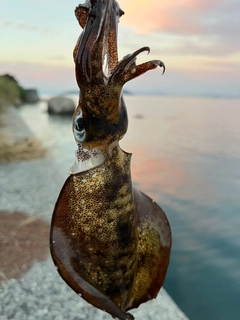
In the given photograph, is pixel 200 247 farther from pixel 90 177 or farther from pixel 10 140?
pixel 10 140

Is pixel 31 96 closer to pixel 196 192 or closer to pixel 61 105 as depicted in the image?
pixel 61 105

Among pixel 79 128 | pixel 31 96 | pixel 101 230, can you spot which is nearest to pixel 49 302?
pixel 101 230

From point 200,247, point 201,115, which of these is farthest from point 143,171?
point 201,115

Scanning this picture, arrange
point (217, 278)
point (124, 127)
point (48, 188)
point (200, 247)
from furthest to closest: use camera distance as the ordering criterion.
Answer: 1. point (48, 188)
2. point (200, 247)
3. point (217, 278)
4. point (124, 127)

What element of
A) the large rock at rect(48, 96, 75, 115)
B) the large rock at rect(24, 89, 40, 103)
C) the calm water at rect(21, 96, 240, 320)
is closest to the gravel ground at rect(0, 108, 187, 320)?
the calm water at rect(21, 96, 240, 320)

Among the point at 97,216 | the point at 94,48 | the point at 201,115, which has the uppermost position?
the point at 94,48

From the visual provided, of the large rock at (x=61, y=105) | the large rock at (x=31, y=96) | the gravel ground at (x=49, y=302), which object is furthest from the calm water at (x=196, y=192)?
the large rock at (x=31, y=96)

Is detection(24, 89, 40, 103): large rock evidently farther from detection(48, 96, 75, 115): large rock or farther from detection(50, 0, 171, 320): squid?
detection(50, 0, 171, 320): squid

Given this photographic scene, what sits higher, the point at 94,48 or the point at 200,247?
the point at 94,48
